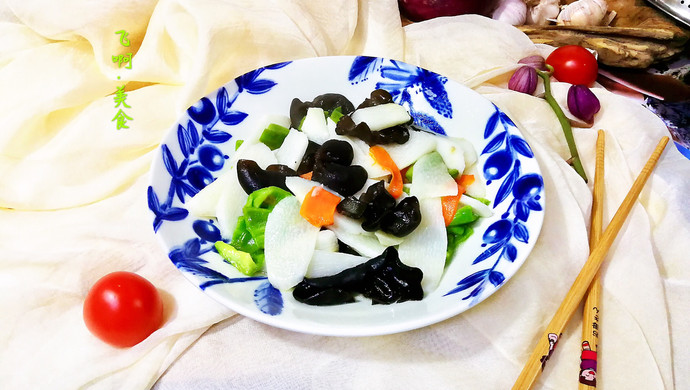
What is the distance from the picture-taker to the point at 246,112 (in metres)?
1.60

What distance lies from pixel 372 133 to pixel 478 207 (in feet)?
1.03

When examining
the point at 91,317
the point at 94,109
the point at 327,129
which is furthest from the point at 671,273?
the point at 94,109

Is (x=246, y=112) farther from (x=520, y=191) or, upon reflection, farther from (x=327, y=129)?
(x=520, y=191)

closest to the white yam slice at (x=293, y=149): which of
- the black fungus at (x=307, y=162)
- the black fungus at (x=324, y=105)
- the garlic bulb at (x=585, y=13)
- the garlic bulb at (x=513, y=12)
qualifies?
the black fungus at (x=307, y=162)

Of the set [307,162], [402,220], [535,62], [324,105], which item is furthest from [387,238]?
[535,62]

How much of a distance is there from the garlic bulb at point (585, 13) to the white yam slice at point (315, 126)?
4.35 feet

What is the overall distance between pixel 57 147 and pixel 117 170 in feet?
0.66

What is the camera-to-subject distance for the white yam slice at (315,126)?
1413 millimetres

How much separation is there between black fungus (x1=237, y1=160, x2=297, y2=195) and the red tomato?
1.05 ft

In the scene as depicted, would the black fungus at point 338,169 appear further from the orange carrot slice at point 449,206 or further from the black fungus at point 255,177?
the orange carrot slice at point 449,206

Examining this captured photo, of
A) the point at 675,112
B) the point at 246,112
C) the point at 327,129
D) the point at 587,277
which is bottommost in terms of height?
the point at 246,112

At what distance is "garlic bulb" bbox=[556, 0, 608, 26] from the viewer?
221 cm

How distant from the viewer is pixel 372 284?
1133 millimetres

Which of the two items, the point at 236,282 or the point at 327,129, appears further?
the point at 327,129
